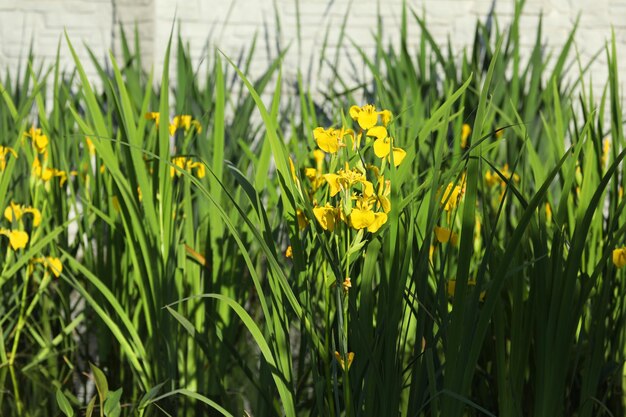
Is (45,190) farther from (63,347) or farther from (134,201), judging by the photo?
(134,201)

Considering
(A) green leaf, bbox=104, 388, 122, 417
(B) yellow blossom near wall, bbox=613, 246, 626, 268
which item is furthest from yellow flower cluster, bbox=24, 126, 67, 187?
(B) yellow blossom near wall, bbox=613, 246, 626, 268

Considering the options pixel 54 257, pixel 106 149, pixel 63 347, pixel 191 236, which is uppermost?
pixel 106 149

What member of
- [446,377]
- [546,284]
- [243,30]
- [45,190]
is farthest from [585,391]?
[243,30]

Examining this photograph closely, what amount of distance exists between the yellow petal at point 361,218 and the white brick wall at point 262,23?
326 cm

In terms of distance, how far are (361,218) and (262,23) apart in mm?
3393

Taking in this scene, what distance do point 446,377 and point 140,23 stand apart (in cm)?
340

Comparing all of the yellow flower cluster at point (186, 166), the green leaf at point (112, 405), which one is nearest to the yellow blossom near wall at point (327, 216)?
the green leaf at point (112, 405)

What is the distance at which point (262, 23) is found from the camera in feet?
13.7

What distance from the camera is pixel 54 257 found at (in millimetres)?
1781

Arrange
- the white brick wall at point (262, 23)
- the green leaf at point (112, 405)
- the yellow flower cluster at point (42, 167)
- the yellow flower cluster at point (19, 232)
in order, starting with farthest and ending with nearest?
the white brick wall at point (262, 23) → the yellow flower cluster at point (42, 167) → the yellow flower cluster at point (19, 232) → the green leaf at point (112, 405)

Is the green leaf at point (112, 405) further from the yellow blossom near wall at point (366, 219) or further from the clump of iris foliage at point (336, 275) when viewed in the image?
the yellow blossom near wall at point (366, 219)

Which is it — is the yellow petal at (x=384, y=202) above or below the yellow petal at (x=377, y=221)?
above

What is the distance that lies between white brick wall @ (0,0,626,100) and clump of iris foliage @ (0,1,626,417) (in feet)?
6.48

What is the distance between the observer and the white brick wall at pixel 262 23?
413 cm
